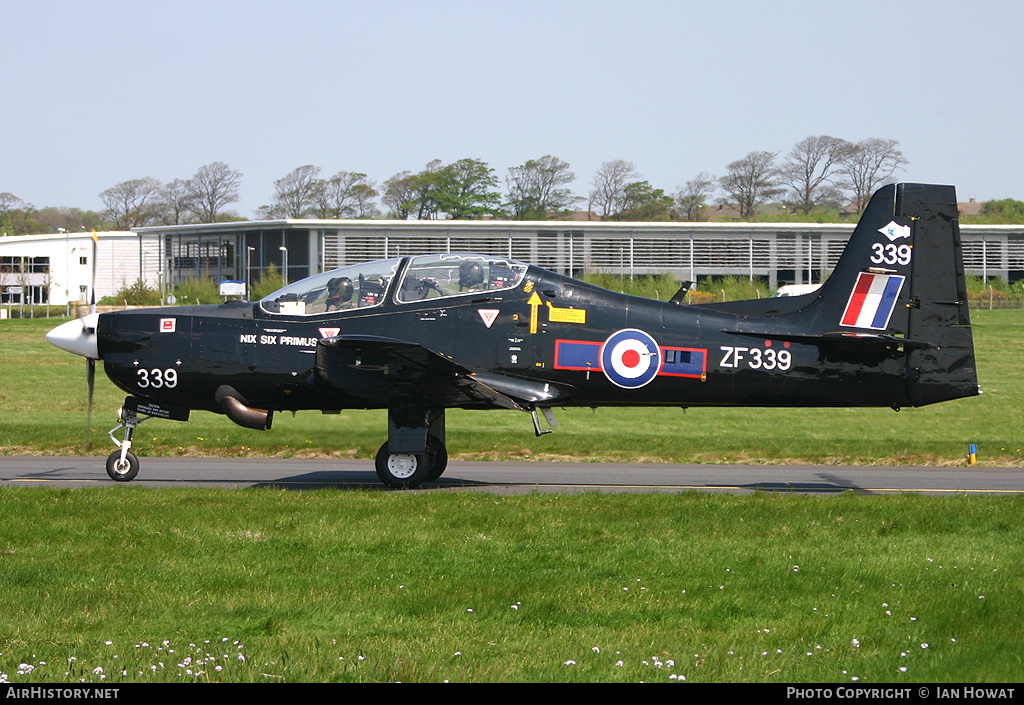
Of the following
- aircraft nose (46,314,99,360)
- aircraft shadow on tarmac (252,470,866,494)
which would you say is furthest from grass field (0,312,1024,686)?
aircraft nose (46,314,99,360)

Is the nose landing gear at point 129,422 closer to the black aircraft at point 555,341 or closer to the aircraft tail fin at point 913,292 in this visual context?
the black aircraft at point 555,341

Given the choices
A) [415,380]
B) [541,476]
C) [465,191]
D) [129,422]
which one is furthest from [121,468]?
[465,191]

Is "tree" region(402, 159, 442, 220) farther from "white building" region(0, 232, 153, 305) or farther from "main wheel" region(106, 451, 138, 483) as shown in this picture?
"main wheel" region(106, 451, 138, 483)

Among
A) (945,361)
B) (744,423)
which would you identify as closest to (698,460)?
(945,361)

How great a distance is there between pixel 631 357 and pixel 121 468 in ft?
23.5

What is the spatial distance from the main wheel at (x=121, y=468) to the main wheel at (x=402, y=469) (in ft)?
11.5

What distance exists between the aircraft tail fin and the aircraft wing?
13.6ft

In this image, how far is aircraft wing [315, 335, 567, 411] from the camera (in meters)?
12.8

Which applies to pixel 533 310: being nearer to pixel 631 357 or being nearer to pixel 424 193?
pixel 631 357

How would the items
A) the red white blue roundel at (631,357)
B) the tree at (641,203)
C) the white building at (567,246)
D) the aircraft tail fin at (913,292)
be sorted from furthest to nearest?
the tree at (641,203) < the white building at (567,246) < the red white blue roundel at (631,357) < the aircraft tail fin at (913,292)

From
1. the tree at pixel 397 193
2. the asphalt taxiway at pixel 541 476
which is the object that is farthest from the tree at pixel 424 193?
the asphalt taxiway at pixel 541 476

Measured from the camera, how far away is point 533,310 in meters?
13.4

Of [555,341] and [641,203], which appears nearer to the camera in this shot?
[555,341]

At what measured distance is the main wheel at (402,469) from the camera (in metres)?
13.5
